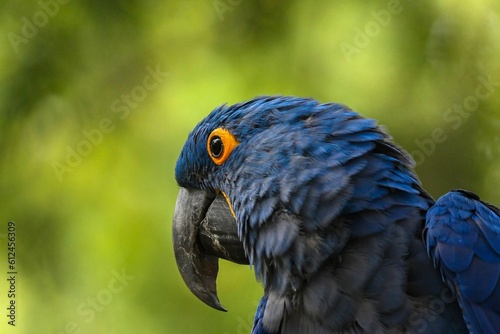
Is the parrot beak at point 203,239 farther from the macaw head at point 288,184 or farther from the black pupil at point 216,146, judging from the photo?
the black pupil at point 216,146

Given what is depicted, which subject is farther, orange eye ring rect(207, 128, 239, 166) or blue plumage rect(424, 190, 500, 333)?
orange eye ring rect(207, 128, 239, 166)

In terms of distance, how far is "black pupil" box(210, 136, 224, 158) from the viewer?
2.34 metres

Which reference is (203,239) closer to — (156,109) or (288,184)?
(288,184)

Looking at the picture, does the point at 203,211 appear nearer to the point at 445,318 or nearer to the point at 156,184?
the point at 445,318

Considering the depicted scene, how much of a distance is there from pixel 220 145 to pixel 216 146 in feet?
0.06

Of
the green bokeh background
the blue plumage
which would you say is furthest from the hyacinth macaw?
the green bokeh background

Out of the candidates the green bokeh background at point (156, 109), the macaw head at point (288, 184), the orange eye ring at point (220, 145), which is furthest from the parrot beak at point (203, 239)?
the green bokeh background at point (156, 109)

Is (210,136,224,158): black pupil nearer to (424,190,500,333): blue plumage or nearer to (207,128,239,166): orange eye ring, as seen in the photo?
(207,128,239,166): orange eye ring

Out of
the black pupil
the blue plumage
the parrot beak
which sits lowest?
the parrot beak

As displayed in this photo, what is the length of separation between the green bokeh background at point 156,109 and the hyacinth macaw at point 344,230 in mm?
1678

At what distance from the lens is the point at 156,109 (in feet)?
13.5

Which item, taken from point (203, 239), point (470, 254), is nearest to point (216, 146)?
point (203, 239)

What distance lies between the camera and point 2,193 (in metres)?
4.16

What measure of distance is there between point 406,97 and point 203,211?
2.07m
